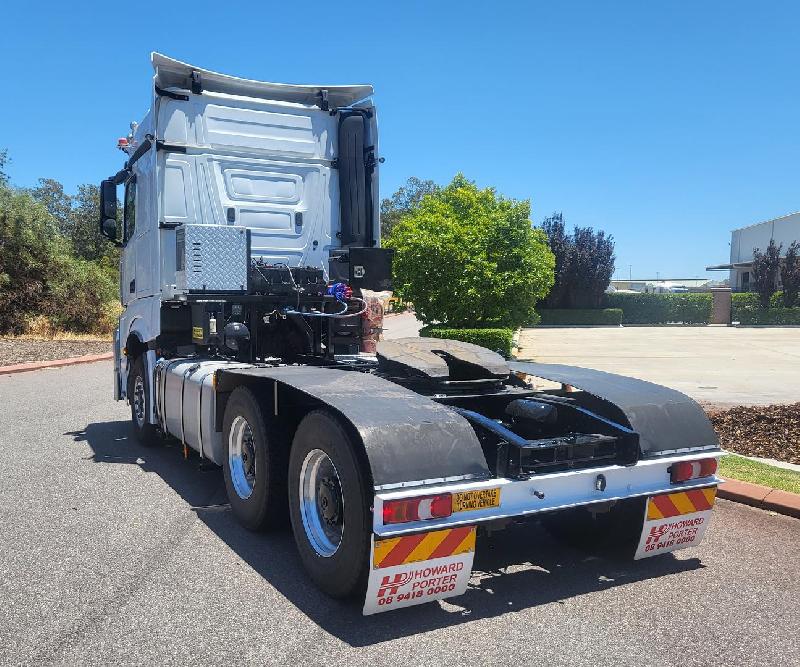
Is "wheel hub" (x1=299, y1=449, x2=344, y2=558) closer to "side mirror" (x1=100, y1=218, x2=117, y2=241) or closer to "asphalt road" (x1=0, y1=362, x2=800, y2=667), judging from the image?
"asphalt road" (x1=0, y1=362, x2=800, y2=667)

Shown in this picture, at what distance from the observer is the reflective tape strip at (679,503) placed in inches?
169

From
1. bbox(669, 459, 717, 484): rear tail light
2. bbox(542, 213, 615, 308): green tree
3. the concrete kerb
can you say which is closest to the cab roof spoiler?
bbox(669, 459, 717, 484): rear tail light

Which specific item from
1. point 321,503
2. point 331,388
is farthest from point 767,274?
point 321,503

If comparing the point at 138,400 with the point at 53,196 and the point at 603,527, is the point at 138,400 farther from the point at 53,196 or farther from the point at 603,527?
the point at 53,196

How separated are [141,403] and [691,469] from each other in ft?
19.4

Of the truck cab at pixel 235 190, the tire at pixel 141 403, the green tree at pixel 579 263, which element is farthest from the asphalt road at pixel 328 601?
the green tree at pixel 579 263

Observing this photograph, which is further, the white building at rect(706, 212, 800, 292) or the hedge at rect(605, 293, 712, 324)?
the white building at rect(706, 212, 800, 292)

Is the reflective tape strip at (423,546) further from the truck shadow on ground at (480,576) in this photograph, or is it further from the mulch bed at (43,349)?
the mulch bed at (43,349)

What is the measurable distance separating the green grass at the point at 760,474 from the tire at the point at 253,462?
3.79 m

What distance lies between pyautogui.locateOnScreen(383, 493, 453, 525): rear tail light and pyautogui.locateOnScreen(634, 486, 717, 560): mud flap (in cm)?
142

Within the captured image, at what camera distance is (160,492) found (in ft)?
20.6

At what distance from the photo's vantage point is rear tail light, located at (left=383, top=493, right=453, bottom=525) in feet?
11.2

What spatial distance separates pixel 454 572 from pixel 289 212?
4973 millimetres

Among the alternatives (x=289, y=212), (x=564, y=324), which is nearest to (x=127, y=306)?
(x=289, y=212)
